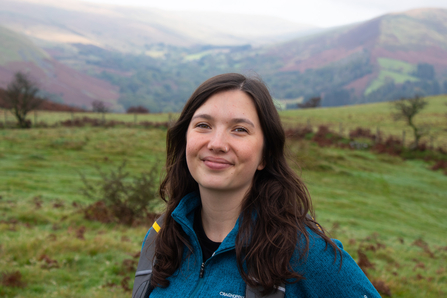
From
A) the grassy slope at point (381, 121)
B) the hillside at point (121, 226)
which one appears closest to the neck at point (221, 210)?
the hillside at point (121, 226)

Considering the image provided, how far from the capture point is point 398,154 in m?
25.0

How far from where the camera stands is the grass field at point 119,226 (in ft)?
16.7

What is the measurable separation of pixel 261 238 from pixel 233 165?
41 cm

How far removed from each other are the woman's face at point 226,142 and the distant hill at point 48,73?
448 ft

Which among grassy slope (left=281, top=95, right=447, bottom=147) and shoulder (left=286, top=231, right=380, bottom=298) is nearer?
shoulder (left=286, top=231, right=380, bottom=298)

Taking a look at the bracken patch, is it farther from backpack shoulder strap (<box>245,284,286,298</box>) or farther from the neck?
backpack shoulder strap (<box>245,284,286,298</box>)

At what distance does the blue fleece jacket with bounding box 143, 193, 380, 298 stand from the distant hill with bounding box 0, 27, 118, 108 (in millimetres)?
136542

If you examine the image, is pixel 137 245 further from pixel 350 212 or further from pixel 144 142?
pixel 144 142

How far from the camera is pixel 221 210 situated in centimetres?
185

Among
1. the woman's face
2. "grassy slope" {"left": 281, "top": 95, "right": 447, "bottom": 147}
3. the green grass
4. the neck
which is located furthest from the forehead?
"grassy slope" {"left": 281, "top": 95, "right": 447, "bottom": 147}

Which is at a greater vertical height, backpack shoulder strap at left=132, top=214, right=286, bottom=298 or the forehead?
the forehead

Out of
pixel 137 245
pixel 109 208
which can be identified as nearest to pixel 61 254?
pixel 137 245

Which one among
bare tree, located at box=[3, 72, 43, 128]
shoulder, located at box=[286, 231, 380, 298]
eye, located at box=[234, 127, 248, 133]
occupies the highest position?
eye, located at box=[234, 127, 248, 133]

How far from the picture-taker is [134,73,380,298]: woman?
4.99 feet
